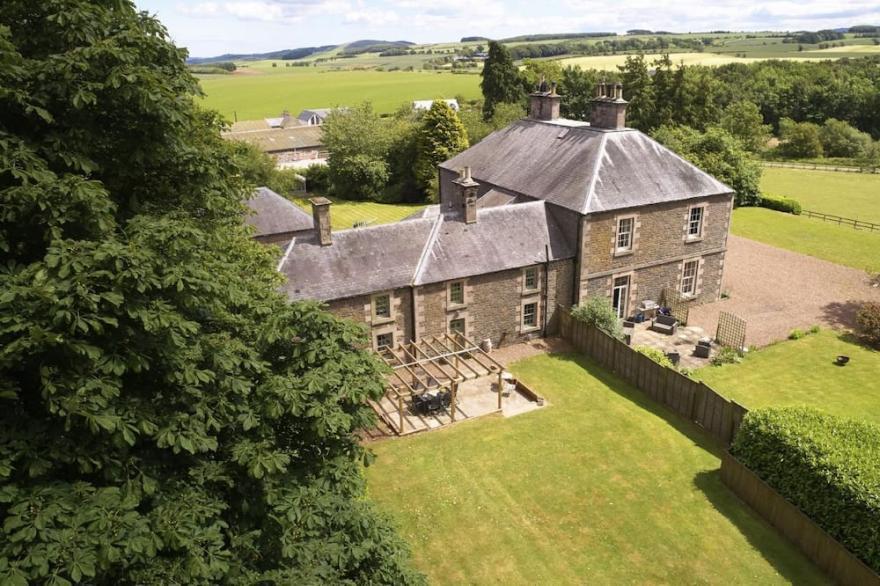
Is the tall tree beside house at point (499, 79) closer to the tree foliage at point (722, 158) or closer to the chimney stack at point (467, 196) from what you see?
the tree foliage at point (722, 158)

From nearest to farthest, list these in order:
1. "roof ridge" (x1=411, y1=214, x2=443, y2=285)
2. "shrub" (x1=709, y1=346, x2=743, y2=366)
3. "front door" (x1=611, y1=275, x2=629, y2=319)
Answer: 1. "roof ridge" (x1=411, y1=214, x2=443, y2=285)
2. "shrub" (x1=709, y1=346, x2=743, y2=366)
3. "front door" (x1=611, y1=275, x2=629, y2=319)

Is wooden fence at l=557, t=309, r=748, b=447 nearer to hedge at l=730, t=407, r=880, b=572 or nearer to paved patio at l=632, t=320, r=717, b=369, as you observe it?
hedge at l=730, t=407, r=880, b=572

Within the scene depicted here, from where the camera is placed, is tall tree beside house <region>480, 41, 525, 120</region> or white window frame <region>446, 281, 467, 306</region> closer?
white window frame <region>446, 281, 467, 306</region>

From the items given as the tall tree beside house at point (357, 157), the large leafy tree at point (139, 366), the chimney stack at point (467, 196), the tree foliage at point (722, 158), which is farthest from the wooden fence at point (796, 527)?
the tall tree beside house at point (357, 157)

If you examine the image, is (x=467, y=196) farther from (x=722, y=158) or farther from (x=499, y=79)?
(x=499, y=79)

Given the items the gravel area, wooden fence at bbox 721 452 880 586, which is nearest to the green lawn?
wooden fence at bbox 721 452 880 586

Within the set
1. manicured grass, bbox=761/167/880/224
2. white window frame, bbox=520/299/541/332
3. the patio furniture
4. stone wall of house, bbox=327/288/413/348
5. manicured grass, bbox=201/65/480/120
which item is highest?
manicured grass, bbox=201/65/480/120

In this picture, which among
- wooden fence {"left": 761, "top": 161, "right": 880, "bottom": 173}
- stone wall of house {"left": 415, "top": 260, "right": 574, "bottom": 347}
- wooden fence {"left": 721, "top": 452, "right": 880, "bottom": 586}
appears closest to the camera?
wooden fence {"left": 721, "top": 452, "right": 880, "bottom": 586}
